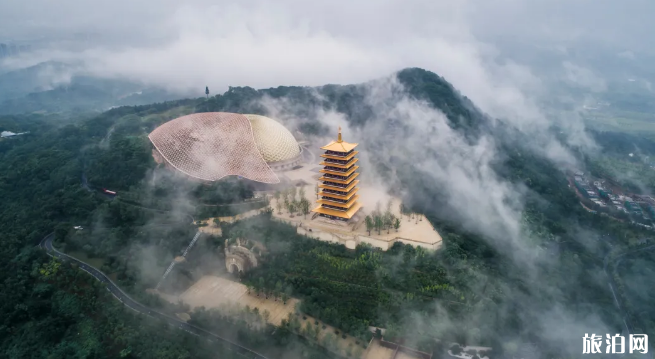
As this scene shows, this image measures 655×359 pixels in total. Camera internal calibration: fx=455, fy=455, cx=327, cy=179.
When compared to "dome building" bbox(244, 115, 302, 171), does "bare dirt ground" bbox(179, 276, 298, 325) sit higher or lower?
lower

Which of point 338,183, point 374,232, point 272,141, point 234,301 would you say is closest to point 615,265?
point 374,232

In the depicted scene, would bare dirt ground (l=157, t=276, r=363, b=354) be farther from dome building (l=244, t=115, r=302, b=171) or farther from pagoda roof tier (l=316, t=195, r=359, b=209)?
dome building (l=244, t=115, r=302, b=171)

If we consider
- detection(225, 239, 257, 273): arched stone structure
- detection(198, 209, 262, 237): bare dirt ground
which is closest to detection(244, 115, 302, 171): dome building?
detection(198, 209, 262, 237): bare dirt ground

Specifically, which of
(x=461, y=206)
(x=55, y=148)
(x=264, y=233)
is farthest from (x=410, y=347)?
(x=55, y=148)

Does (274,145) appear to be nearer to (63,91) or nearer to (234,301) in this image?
(234,301)

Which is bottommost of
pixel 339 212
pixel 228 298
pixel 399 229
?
pixel 228 298

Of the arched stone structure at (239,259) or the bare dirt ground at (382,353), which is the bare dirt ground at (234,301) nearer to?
the bare dirt ground at (382,353)

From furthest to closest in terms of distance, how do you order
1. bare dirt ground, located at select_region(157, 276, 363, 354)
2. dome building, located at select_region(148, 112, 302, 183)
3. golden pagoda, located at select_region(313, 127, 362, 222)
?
dome building, located at select_region(148, 112, 302, 183), golden pagoda, located at select_region(313, 127, 362, 222), bare dirt ground, located at select_region(157, 276, 363, 354)

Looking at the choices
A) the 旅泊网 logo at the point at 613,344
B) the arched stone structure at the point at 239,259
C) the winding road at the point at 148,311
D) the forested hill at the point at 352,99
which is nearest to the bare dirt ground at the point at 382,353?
the winding road at the point at 148,311
